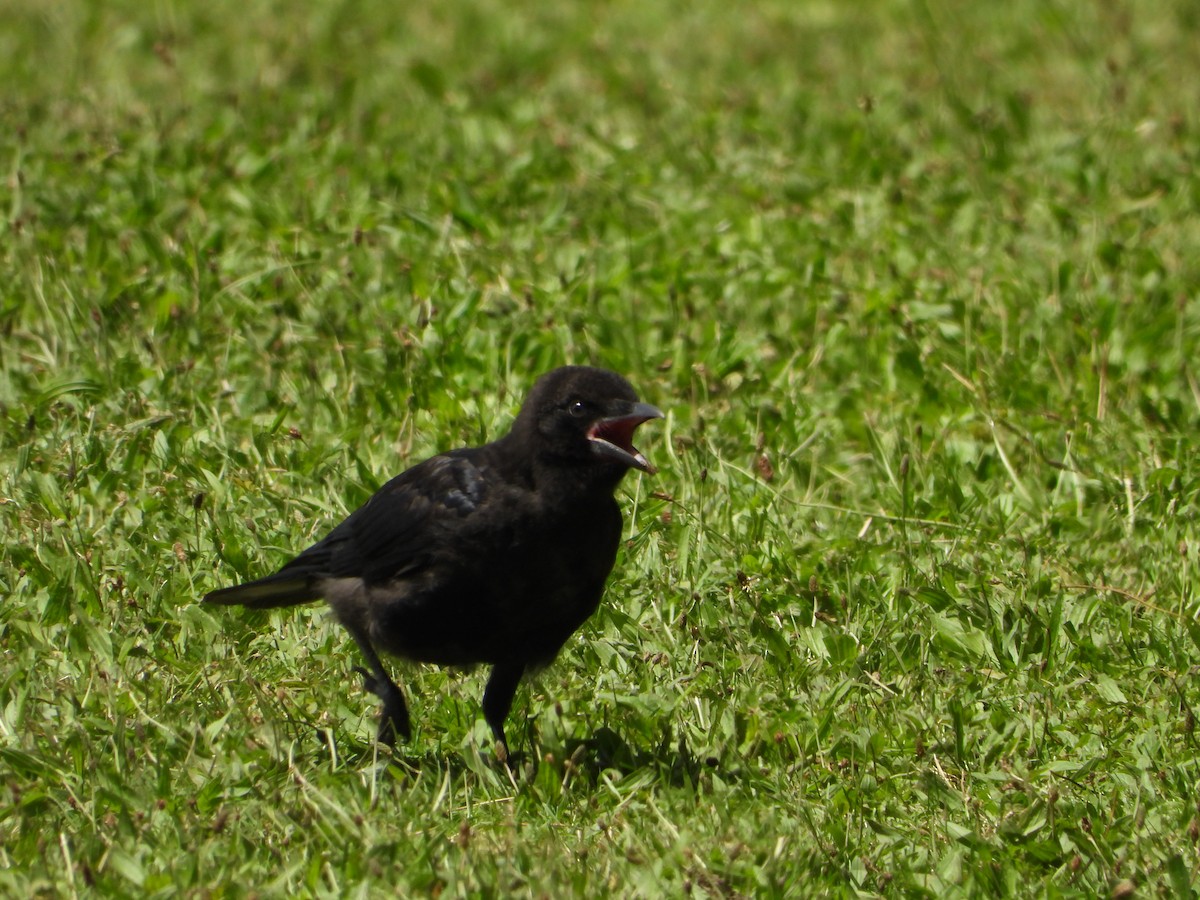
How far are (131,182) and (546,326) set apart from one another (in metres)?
2.24

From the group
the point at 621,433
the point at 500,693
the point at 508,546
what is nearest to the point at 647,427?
the point at 621,433

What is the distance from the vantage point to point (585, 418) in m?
4.91

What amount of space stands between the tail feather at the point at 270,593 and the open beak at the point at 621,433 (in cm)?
107

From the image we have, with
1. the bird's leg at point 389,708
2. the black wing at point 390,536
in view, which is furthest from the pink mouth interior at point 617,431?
the bird's leg at point 389,708

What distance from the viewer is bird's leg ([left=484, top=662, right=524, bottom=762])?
5.02 m

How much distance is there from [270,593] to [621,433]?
1234 mm

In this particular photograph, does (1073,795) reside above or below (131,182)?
below

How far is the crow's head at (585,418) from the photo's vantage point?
4871 millimetres

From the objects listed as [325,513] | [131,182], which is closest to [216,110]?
[131,182]

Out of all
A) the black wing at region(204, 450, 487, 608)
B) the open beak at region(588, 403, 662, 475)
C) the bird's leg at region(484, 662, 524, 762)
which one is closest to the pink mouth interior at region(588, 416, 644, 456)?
the open beak at region(588, 403, 662, 475)

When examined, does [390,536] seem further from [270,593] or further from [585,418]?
[585,418]

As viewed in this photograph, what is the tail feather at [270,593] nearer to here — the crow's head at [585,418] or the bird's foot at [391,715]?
the bird's foot at [391,715]

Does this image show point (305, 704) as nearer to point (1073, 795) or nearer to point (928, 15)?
point (1073, 795)

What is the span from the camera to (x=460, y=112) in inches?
372
